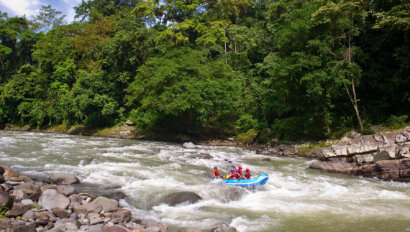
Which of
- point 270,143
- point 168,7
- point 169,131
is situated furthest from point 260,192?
point 168,7

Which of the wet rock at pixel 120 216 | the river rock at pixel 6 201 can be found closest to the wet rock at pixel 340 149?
the wet rock at pixel 120 216

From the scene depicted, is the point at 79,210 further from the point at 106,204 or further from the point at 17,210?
the point at 17,210

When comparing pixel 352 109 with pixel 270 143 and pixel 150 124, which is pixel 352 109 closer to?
pixel 270 143

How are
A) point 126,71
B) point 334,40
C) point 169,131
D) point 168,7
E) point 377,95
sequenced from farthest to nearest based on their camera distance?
1. point 168,7
2. point 126,71
3. point 169,131
4. point 377,95
5. point 334,40

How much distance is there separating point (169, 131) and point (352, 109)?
15.2 m

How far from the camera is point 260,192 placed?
360 inches

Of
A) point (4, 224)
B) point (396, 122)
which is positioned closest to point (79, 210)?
point (4, 224)

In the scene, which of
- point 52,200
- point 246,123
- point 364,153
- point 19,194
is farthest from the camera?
point 246,123

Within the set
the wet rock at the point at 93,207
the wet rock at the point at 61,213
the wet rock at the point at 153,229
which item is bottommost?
the wet rock at the point at 153,229

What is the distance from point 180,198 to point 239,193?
2064mm

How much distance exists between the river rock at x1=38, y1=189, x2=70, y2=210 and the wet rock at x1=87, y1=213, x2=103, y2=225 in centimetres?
76

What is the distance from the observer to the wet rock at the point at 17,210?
17.4ft

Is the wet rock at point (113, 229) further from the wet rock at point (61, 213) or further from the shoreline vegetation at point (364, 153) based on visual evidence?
the shoreline vegetation at point (364, 153)

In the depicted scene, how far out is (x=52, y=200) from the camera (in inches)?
243
